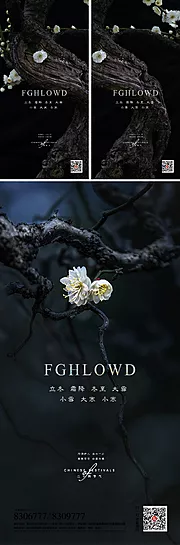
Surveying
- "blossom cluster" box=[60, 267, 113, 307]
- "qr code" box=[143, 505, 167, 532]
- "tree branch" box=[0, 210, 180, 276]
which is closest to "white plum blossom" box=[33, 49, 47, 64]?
"tree branch" box=[0, 210, 180, 276]

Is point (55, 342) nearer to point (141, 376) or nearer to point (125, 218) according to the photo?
point (141, 376)

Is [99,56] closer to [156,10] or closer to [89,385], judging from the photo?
[156,10]

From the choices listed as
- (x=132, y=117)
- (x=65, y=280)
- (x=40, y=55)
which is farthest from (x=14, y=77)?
(x=65, y=280)

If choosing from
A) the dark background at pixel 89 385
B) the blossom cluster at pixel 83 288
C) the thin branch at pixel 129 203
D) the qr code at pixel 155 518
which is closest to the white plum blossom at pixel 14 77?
the dark background at pixel 89 385

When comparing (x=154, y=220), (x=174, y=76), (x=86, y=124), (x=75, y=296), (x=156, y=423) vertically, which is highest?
(x=174, y=76)

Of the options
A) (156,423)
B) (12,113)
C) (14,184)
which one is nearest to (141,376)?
(156,423)

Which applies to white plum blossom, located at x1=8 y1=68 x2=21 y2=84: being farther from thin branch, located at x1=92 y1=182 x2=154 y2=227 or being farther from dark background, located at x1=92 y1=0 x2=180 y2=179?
thin branch, located at x1=92 y1=182 x2=154 y2=227
